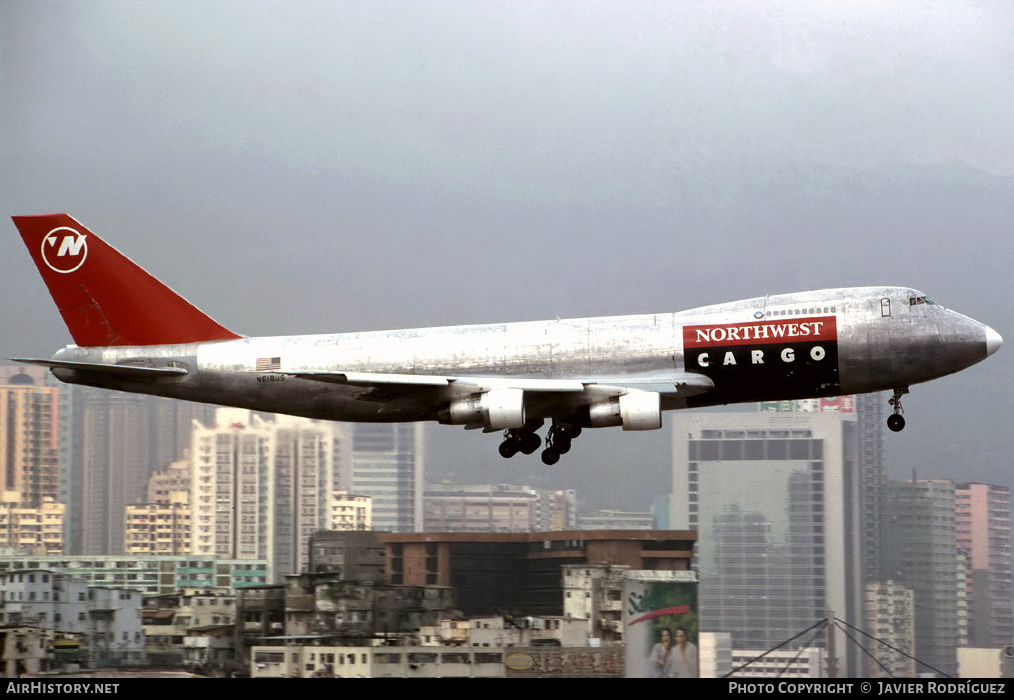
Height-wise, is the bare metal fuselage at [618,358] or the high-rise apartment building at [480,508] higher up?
the bare metal fuselage at [618,358]

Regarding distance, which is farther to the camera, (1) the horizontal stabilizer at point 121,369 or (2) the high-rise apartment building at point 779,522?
(2) the high-rise apartment building at point 779,522

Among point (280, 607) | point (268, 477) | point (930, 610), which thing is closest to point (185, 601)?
point (280, 607)

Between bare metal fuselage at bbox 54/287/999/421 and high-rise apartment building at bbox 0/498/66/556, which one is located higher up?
bare metal fuselage at bbox 54/287/999/421

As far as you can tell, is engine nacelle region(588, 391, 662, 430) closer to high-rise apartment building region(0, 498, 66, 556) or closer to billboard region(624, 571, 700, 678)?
billboard region(624, 571, 700, 678)

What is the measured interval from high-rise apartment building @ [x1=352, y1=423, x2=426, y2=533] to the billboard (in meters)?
16.5

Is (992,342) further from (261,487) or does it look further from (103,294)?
(261,487)

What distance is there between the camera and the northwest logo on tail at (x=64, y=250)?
121ft

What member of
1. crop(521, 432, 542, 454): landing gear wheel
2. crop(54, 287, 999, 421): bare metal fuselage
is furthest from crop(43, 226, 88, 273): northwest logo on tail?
crop(521, 432, 542, 454): landing gear wheel

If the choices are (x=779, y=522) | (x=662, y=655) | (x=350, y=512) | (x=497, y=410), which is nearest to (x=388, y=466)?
(x=350, y=512)

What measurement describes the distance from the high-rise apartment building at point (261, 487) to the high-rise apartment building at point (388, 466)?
1.24 meters

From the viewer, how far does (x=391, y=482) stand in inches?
2040

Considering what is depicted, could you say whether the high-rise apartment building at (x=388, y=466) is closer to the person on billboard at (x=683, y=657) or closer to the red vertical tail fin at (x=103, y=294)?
the red vertical tail fin at (x=103, y=294)

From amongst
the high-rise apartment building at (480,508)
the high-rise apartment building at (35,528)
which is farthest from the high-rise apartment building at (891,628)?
the high-rise apartment building at (35,528)

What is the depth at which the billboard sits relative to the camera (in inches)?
2539
